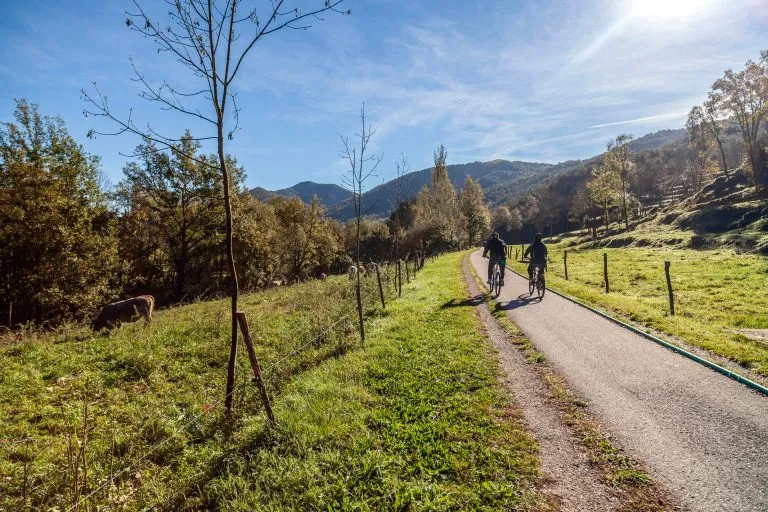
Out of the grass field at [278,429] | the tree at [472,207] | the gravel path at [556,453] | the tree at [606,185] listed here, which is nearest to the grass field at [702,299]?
the gravel path at [556,453]

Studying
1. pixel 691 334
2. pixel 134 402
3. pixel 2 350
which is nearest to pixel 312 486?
pixel 134 402

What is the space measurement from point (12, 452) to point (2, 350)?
7.46 m

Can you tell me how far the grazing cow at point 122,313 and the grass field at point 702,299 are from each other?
18.1 metres

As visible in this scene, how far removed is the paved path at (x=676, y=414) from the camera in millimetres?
3928

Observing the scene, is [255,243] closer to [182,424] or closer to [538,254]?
→ [538,254]

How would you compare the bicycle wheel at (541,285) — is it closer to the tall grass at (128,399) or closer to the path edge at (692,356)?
the path edge at (692,356)

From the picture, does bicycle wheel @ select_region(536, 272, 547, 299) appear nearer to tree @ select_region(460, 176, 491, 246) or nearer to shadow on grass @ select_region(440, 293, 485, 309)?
shadow on grass @ select_region(440, 293, 485, 309)

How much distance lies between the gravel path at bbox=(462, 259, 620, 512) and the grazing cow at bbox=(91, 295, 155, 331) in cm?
1427

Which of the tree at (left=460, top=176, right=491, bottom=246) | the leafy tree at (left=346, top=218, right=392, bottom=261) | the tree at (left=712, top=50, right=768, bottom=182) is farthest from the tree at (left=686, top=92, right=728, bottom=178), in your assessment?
the leafy tree at (left=346, top=218, right=392, bottom=261)

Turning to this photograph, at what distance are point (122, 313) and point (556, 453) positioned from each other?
16278 millimetres

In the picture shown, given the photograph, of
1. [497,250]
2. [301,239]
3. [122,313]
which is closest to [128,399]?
[122,313]

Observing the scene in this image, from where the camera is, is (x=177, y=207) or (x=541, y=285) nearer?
(x=541, y=285)

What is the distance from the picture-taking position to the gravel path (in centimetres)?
387

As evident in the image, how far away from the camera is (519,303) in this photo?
14.3 m
